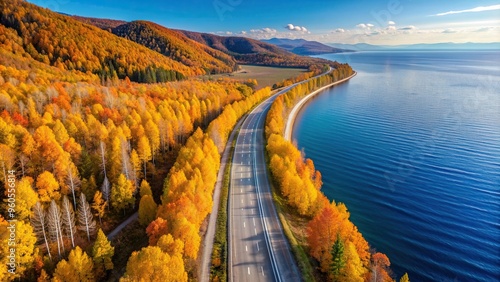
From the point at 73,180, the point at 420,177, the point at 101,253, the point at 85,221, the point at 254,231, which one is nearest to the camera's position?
the point at 101,253

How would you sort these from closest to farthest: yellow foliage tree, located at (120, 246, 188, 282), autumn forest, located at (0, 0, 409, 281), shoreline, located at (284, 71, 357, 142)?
yellow foliage tree, located at (120, 246, 188, 282) < autumn forest, located at (0, 0, 409, 281) < shoreline, located at (284, 71, 357, 142)

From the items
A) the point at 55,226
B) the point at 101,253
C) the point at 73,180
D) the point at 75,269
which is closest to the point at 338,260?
the point at 101,253

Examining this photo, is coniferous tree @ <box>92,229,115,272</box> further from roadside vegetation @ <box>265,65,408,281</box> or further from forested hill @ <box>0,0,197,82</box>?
forested hill @ <box>0,0,197,82</box>

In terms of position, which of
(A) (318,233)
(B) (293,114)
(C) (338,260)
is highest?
(B) (293,114)

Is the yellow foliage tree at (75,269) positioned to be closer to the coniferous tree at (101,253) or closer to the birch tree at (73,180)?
the coniferous tree at (101,253)

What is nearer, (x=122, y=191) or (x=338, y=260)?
(x=338, y=260)

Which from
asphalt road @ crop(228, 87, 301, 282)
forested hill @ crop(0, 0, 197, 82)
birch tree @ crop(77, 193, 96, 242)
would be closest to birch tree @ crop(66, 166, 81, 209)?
birch tree @ crop(77, 193, 96, 242)

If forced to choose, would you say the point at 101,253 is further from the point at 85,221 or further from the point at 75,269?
the point at 85,221
